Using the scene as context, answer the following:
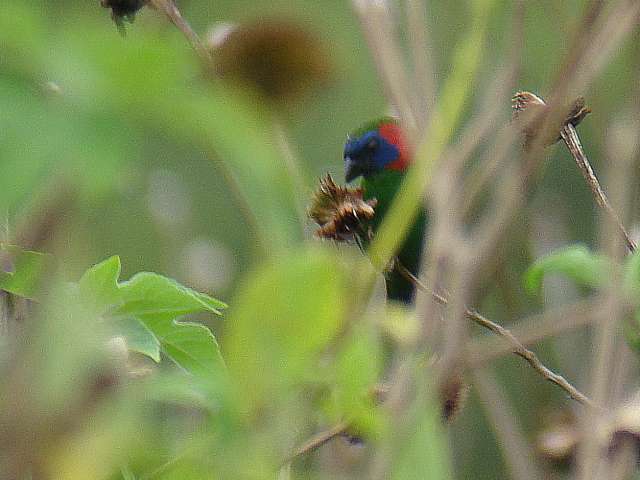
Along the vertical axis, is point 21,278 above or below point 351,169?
above

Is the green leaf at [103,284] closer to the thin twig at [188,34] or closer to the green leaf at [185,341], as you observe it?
the green leaf at [185,341]

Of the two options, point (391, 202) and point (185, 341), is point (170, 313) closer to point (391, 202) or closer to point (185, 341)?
point (185, 341)

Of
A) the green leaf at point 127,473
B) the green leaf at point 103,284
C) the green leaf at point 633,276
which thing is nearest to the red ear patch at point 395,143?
the green leaf at point 633,276

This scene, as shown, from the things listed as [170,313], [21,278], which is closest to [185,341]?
[170,313]

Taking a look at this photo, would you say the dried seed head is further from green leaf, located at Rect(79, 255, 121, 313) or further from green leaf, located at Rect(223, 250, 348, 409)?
green leaf, located at Rect(223, 250, 348, 409)

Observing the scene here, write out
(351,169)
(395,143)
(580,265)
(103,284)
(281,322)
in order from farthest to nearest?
(351,169)
(395,143)
(580,265)
(103,284)
(281,322)

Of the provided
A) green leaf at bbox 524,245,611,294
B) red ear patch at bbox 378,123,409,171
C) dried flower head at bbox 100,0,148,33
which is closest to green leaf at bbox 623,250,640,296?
green leaf at bbox 524,245,611,294

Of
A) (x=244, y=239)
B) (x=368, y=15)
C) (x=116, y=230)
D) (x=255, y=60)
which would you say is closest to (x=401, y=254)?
(x=368, y=15)
